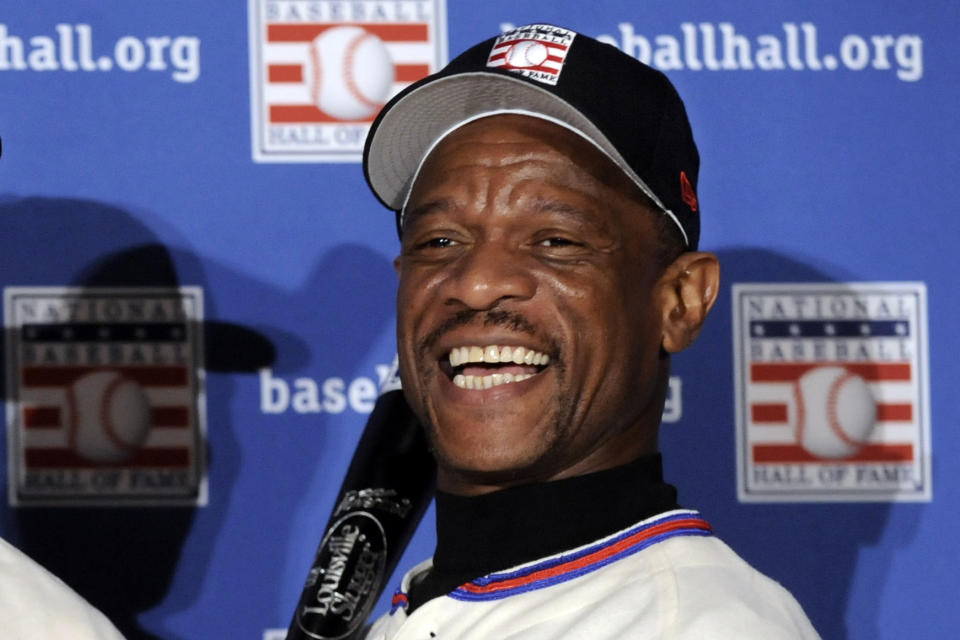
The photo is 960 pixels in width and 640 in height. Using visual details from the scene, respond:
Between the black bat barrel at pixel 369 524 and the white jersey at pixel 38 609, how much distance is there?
0.32m

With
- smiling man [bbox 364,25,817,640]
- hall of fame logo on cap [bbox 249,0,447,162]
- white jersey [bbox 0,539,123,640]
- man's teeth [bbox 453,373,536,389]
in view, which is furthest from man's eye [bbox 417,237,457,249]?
hall of fame logo on cap [bbox 249,0,447,162]

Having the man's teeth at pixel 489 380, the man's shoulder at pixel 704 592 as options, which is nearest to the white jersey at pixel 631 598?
the man's shoulder at pixel 704 592

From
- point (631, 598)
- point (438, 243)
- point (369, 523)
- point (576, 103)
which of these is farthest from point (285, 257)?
point (631, 598)

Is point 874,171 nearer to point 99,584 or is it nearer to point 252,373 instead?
point 252,373

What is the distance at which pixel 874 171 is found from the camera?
172 centimetres

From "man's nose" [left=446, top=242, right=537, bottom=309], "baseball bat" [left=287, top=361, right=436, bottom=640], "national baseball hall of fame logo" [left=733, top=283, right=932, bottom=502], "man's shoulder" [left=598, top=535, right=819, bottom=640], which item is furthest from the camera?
"national baseball hall of fame logo" [left=733, top=283, right=932, bottom=502]

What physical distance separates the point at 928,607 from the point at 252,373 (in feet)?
2.92

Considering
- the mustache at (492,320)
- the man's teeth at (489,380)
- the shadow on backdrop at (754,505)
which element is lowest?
the shadow on backdrop at (754,505)

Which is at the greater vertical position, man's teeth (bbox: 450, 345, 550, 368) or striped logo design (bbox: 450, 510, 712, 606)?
man's teeth (bbox: 450, 345, 550, 368)

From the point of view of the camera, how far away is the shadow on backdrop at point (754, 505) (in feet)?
5.59

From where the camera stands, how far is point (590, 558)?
1093 mm

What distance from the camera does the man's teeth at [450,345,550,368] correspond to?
1.13 metres

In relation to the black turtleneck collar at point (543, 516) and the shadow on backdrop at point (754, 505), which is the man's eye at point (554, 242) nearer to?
the black turtleneck collar at point (543, 516)

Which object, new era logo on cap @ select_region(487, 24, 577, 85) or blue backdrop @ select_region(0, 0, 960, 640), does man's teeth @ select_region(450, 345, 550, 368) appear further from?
blue backdrop @ select_region(0, 0, 960, 640)
